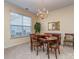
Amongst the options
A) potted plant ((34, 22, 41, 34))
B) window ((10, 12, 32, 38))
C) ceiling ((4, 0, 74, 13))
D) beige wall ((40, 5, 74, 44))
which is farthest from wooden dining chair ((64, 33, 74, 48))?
window ((10, 12, 32, 38))

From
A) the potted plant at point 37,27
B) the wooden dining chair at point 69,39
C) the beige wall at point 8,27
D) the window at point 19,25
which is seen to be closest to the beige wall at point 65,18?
the wooden dining chair at point 69,39

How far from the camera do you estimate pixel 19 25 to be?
734 cm

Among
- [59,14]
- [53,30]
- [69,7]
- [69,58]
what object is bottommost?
[69,58]

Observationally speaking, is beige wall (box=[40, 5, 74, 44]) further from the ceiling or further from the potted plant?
the ceiling

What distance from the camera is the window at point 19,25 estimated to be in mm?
6576

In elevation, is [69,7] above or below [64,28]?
above

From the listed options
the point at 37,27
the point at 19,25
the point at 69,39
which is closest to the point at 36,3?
the point at 19,25

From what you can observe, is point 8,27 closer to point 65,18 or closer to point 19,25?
point 19,25

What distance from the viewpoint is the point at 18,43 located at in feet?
23.1

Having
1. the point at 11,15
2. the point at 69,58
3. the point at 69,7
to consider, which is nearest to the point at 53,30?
the point at 69,7

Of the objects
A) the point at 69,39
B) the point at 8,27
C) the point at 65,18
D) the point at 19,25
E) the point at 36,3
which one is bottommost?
the point at 69,39

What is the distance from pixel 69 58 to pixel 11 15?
4387 millimetres

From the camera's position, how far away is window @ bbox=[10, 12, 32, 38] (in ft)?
21.6
